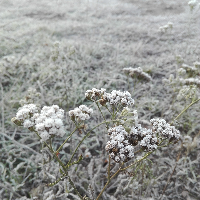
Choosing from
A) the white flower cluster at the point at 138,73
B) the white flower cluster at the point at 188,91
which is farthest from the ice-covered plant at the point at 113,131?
the white flower cluster at the point at 138,73

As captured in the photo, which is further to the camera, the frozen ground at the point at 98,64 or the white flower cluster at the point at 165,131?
the frozen ground at the point at 98,64

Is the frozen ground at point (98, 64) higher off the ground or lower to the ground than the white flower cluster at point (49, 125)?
lower

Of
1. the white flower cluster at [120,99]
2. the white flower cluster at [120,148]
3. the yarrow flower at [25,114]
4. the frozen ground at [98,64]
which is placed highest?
the white flower cluster at [120,99]

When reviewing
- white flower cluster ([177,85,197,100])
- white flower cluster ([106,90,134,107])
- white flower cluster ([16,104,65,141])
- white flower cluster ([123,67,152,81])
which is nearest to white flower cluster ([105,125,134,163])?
white flower cluster ([106,90,134,107])

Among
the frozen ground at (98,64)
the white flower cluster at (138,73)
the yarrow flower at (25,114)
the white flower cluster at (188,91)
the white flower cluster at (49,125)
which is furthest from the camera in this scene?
the white flower cluster at (138,73)

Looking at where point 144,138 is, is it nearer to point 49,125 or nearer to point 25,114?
point 49,125

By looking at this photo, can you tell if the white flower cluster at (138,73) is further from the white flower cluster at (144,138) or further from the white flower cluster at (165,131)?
the white flower cluster at (144,138)

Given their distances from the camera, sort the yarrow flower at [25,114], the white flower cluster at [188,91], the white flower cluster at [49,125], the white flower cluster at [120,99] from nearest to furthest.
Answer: the white flower cluster at [49,125] → the yarrow flower at [25,114] → the white flower cluster at [120,99] → the white flower cluster at [188,91]

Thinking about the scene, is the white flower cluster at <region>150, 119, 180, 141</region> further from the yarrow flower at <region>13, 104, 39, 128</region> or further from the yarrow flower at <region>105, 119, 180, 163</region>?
the yarrow flower at <region>13, 104, 39, 128</region>
